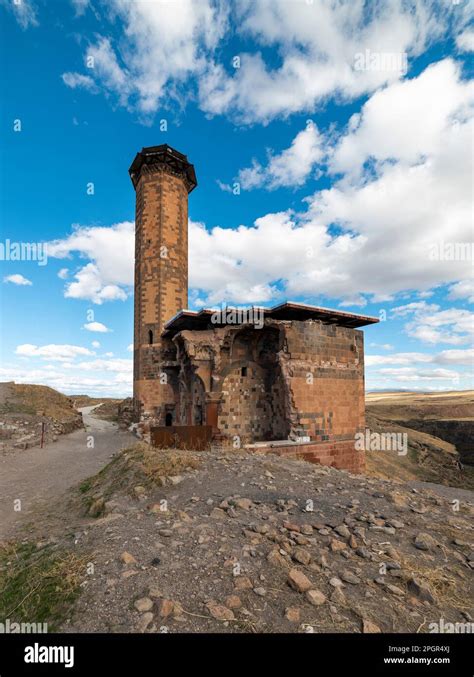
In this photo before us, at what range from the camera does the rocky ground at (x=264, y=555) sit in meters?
3.03

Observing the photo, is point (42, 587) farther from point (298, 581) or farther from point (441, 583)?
point (441, 583)

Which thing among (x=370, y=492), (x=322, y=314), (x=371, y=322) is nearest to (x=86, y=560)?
(x=370, y=492)

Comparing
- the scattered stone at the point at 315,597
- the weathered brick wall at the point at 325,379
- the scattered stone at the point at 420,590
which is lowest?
the scattered stone at the point at 420,590

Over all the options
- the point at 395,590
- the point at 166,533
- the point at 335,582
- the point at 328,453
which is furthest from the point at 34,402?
the point at 395,590

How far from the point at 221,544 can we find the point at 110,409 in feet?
122

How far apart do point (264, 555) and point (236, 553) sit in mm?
355

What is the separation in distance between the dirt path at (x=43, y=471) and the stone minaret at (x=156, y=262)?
3838mm

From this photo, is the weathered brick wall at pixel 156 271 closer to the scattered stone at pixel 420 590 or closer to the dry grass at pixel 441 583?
the dry grass at pixel 441 583

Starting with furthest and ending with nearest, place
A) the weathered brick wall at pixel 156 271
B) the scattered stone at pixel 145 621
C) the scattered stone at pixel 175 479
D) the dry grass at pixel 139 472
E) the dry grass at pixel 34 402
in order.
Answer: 1. the dry grass at pixel 34 402
2. the weathered brick wall at pixel 156 271
3. the dry grass at pixel 139 472
4. the scattered stone at pixel 175 479
5. the scattered stone at pixel 145 621

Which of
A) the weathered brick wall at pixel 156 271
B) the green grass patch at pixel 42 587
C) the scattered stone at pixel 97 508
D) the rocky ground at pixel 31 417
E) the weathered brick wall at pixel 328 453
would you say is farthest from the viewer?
the weathered brick wall at pixel 156 271

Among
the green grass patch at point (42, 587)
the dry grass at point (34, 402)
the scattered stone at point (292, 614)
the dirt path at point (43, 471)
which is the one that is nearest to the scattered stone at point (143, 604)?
the green grass patch at point (42, 587)

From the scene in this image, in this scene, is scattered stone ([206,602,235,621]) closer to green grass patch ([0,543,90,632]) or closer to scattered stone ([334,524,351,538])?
green grass patch ([0,543,90,632])

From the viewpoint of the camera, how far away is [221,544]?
4.22 m
